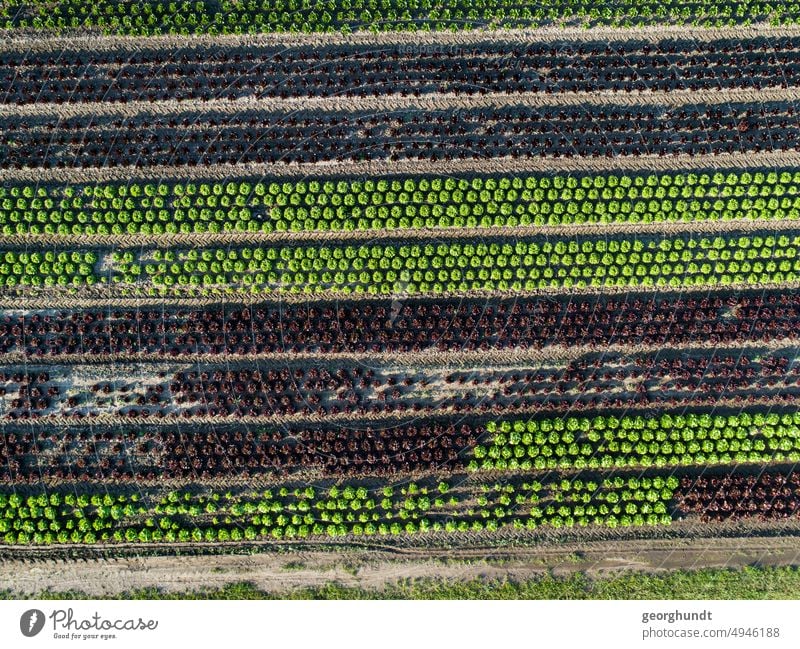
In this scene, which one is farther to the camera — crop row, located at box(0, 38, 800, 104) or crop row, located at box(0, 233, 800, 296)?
crop row, located at box(0, 38, 800, 104)

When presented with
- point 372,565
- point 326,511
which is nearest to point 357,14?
point 326,511

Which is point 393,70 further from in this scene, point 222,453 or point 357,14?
point 222,453

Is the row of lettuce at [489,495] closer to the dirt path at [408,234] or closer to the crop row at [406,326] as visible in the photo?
the crop row at [406,326]

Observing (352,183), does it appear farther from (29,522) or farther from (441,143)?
(29,522)
